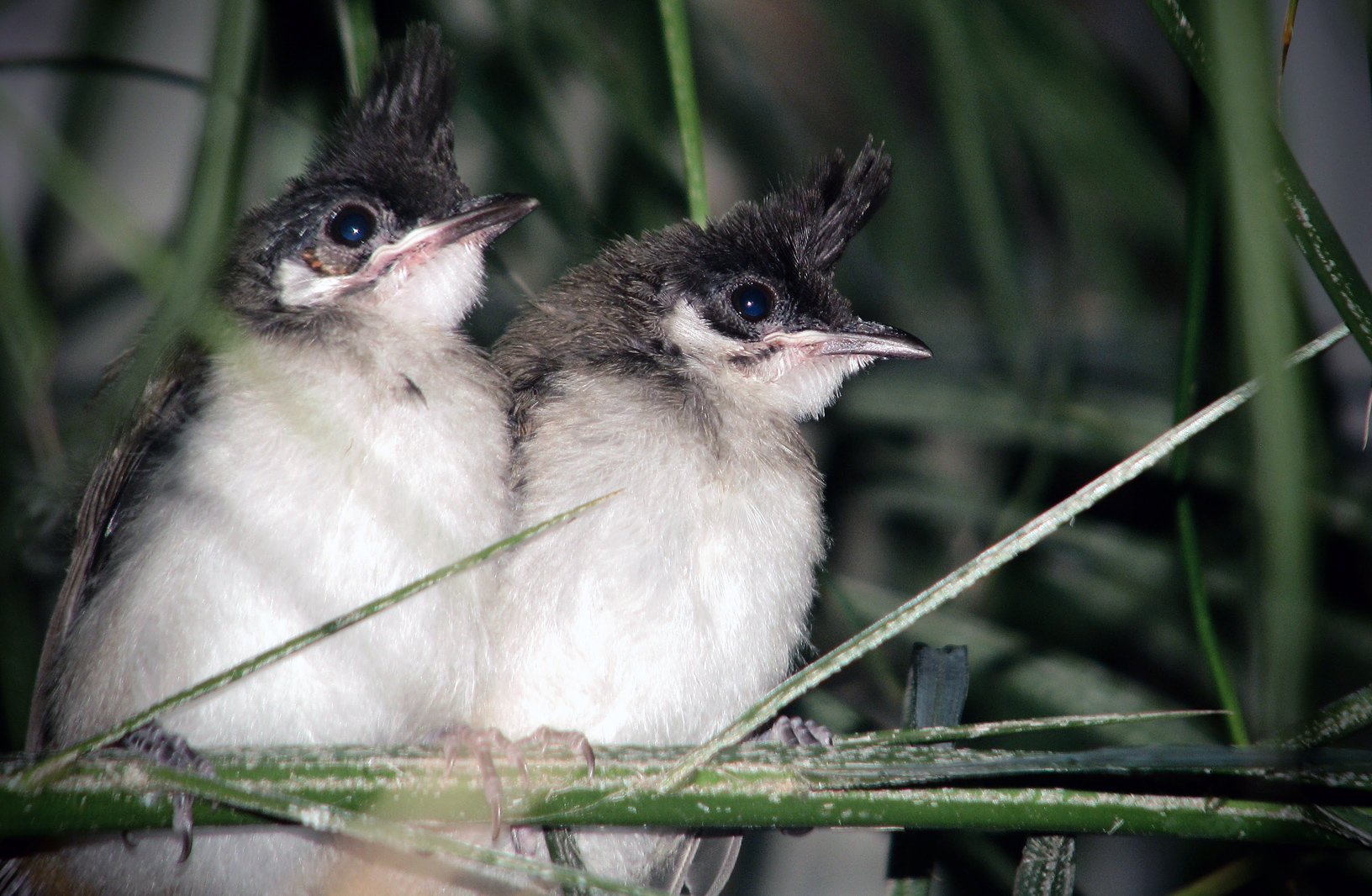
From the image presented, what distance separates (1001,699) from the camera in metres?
1.82

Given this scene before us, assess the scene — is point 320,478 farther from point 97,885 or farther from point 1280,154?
point 1280,154

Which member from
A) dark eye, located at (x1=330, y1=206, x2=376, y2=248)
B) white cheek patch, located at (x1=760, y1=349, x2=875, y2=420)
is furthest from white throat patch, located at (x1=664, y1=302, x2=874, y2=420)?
dark eye, located at (x1=330, y1=206, x2=376, y2=248)

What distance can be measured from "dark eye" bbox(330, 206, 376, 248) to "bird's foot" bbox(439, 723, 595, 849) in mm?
808

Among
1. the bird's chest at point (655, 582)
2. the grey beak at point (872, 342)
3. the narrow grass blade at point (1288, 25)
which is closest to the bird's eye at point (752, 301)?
the grey beak at point (872, 342)

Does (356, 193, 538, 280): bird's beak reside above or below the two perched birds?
above

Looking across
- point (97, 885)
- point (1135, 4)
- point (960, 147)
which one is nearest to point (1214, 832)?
point (960, 147)

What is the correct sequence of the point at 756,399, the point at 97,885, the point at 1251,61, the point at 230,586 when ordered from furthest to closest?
the point at 756,399 → the point at 97,885 → the point at 230,586 → the point at 1251,61

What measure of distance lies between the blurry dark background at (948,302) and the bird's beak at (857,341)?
10.9 inches

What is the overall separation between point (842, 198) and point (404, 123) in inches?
32.1

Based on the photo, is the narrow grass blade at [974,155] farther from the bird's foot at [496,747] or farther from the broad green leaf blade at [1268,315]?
the bird's foot at [496,747]

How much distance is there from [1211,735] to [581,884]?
4.89ft

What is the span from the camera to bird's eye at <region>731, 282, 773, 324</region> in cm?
180

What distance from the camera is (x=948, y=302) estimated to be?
3.19 m

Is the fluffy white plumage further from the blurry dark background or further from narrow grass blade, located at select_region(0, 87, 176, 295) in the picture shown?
narrow grass blade, located at select_region(0, 87, 176, 295)
